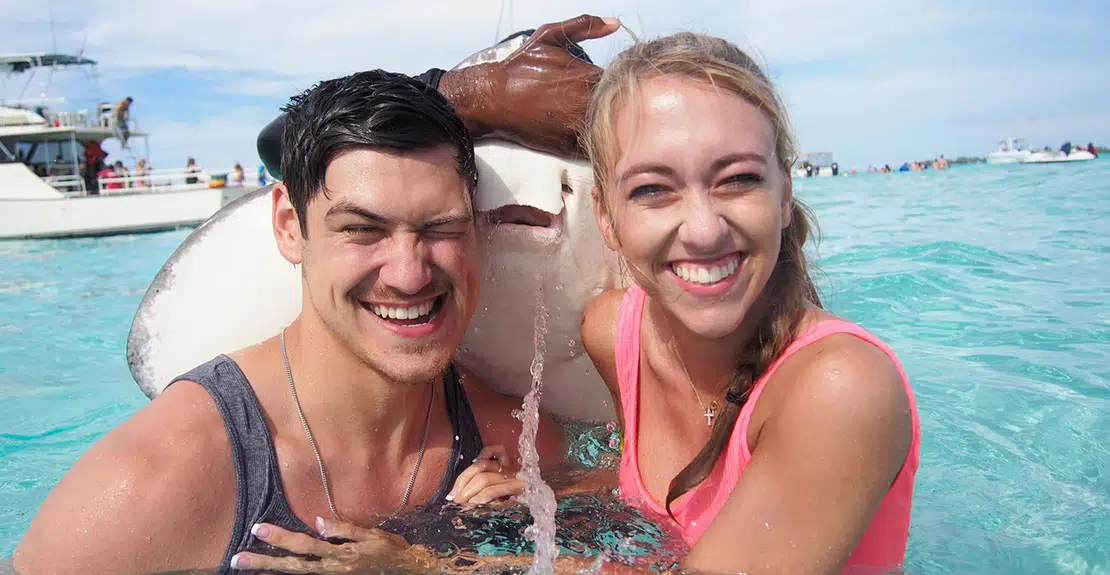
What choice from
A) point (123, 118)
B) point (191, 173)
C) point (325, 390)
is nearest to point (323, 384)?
point (325, 390)

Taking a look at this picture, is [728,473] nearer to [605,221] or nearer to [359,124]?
[605,221]

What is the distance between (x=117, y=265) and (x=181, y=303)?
1135 centimetres

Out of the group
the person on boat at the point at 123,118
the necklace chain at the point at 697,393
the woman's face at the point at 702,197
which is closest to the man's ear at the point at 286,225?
the woman's face at the point at 702,197

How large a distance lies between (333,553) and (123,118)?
86.4 feet

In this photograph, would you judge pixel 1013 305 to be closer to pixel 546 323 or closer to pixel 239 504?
pixel 546 323

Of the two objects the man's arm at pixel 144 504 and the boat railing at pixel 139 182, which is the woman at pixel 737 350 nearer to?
the man's arm at pixel 144 504

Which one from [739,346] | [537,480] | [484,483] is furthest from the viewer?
[537,480]

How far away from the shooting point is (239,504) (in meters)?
2.12

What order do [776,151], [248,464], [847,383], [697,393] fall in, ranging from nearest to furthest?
[847,383]
[776,151]
[248,464]
[697,393]

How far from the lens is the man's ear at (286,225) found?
7.93 ft

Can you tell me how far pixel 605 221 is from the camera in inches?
92.4

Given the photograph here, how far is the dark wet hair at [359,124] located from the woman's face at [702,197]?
0.56 metres

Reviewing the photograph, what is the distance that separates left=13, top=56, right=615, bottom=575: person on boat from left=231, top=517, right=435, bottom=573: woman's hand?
3 cm

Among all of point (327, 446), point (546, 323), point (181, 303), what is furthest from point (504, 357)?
point (181, 303)
